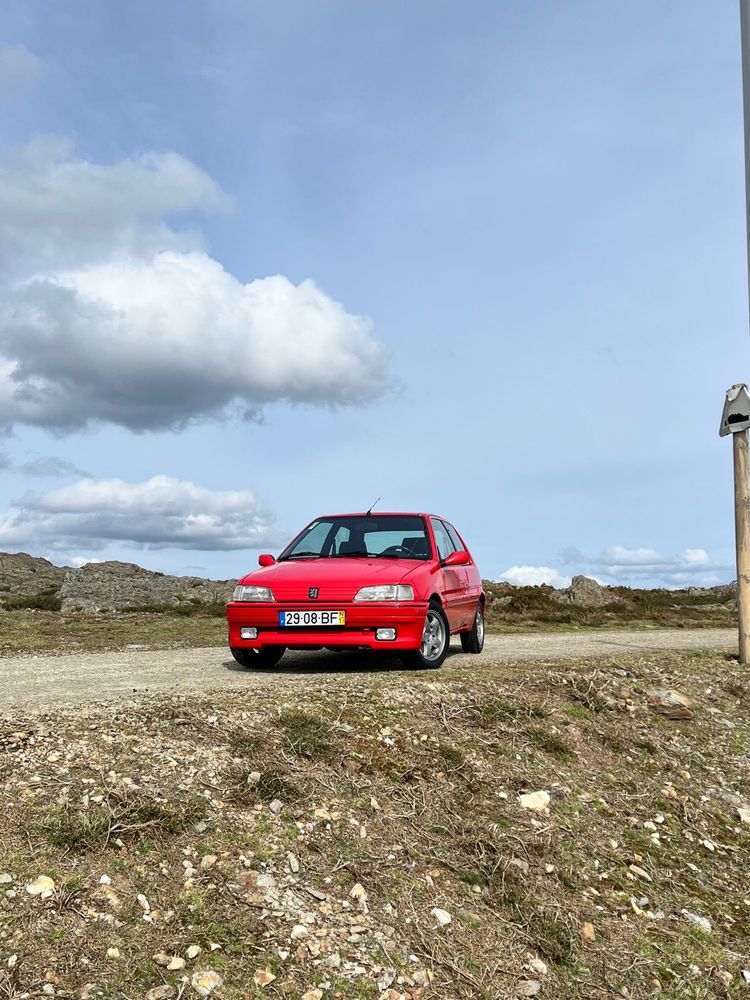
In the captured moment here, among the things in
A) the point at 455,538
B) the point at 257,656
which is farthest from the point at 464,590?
the point at 257,656

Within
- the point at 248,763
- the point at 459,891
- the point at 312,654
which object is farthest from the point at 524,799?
the point at 312,654

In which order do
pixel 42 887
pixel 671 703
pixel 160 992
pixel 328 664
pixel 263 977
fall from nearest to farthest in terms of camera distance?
pixel 160 992, pixel 263 977, pixel 42 887, pixel 671 703, pixel 328 664

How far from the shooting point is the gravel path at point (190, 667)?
7906mm

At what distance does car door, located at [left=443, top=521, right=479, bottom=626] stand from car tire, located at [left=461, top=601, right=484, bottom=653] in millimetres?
208

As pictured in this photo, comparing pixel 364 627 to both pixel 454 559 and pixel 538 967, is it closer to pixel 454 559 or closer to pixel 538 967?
pixel 454 559

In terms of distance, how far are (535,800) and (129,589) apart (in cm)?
2452

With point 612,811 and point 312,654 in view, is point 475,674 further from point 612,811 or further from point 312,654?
point 312,654

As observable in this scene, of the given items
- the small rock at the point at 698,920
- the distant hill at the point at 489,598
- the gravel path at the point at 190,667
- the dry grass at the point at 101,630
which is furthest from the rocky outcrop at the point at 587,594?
the small rock at the point at 698,920

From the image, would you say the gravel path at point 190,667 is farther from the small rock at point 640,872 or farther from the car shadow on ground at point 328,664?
the small rock at point 640,872

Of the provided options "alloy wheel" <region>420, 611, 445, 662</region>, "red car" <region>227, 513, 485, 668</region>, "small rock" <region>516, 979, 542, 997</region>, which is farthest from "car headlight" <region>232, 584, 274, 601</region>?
"small rock" <region>516, 979, 542, 997</region>

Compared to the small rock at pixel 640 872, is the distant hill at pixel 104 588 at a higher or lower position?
higher

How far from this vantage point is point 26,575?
123ft

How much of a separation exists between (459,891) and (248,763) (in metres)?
1.57

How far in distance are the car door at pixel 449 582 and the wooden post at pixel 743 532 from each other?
3780 mm
